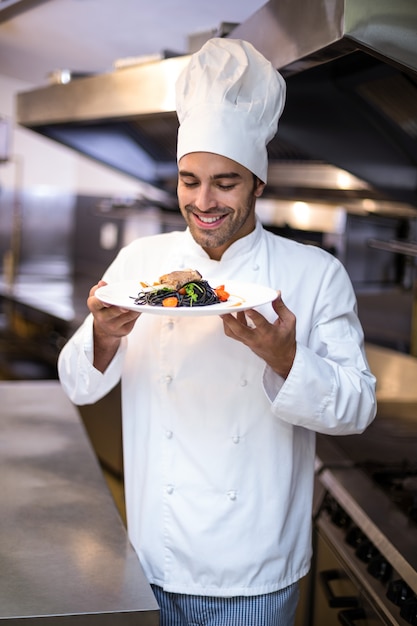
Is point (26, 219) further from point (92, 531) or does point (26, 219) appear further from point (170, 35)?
point (92, 531)

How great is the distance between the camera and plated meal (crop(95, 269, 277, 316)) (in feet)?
4.68

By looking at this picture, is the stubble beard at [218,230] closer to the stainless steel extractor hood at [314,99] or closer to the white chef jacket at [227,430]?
the white chef jacket at [227,430]

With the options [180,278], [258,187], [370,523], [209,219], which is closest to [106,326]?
[180,278]

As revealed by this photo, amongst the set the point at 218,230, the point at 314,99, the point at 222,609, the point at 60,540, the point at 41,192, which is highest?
Answer: the point at 314,99

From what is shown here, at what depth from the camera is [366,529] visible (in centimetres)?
199

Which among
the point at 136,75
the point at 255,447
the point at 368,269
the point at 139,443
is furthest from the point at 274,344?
the point at 368,269

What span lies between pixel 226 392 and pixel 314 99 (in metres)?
1.15

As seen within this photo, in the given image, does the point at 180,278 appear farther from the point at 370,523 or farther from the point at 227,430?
the point at 370,523

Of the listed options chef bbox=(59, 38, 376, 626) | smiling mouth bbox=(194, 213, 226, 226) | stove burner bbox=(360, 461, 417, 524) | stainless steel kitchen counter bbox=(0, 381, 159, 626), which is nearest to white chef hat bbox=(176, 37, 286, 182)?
chef bbox=(59, 38, 376, 626)

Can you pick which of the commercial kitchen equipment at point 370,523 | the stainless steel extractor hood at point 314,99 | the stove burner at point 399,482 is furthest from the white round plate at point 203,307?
the stove burner at point 399,482

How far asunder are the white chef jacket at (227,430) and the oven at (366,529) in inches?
8.4

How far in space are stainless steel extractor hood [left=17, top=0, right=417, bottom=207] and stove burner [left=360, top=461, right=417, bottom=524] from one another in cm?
94

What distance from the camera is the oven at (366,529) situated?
5.92 feet

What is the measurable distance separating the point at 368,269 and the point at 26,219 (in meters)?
5.13
